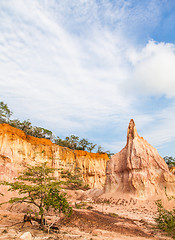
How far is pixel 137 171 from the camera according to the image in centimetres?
2077

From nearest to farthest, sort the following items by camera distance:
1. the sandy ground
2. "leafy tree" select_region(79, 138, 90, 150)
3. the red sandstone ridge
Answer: the sandy ground, the red sandstone ridge, "leafy tree" select_region(79, 138, 90, 150)

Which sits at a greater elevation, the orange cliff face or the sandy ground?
the orange cliff face

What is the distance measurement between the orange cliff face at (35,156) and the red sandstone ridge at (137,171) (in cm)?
777

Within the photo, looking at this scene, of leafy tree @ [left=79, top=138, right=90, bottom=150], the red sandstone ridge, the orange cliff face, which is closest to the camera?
the red sandstone ridge

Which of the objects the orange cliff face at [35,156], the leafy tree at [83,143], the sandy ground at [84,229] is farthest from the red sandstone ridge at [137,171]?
the leafy tree at [83,143]

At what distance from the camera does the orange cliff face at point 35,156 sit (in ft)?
84.0

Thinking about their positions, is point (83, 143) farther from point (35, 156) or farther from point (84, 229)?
point (84, 229)

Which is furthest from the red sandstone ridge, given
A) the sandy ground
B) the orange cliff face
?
the orange cliff face

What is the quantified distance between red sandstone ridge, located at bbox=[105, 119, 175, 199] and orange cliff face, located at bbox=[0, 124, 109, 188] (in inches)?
306

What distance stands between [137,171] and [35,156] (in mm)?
19322

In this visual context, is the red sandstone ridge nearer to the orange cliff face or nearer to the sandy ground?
the sandy ground

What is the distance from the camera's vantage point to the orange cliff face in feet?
84.0

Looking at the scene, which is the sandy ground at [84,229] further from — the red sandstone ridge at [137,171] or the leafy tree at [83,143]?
the leafy tree at [83,143]

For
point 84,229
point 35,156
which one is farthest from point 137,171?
point 35,156
